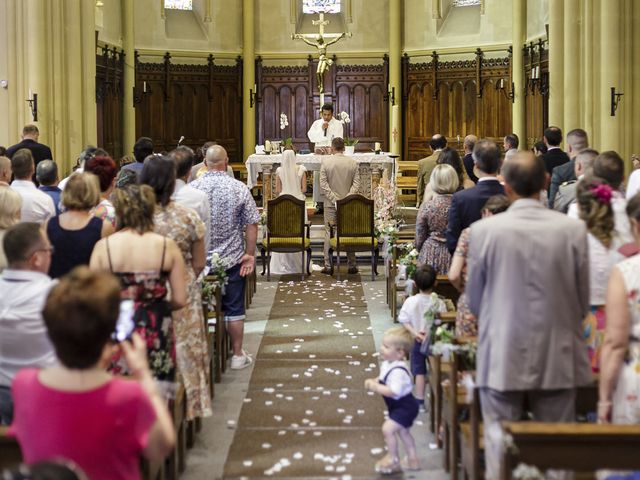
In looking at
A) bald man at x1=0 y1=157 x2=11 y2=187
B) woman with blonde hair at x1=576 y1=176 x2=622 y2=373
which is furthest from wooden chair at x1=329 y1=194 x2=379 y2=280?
woman with blonde hair at x1=576 y1=176 x2=622 y2=373

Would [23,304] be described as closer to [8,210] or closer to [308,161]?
[8,210]

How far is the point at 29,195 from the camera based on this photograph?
770 centimetres

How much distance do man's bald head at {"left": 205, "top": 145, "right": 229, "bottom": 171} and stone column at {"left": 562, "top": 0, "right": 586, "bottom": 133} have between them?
8.08 meters

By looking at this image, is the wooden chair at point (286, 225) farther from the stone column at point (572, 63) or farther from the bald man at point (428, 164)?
the stone column at point (572, 63)

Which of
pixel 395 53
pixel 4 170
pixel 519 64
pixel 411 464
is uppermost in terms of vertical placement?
pixel 395 53

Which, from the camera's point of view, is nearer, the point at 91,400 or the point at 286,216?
the point at 91,400

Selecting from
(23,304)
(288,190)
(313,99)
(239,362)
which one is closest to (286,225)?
(288,190)

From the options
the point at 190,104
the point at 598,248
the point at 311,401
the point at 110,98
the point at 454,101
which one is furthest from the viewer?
the point at 190,104

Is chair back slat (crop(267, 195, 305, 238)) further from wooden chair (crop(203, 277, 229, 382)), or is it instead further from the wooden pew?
the wooden pew

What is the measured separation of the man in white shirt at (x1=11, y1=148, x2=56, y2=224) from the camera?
25.2 feet

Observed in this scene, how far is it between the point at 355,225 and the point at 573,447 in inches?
367

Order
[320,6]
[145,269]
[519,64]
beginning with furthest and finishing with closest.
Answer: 1. [320,6]
2. [519,64]
3. [145,269]

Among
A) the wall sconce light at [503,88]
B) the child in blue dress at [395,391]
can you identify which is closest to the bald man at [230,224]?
the child in blue dress at [395,391]

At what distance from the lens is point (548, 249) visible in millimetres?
Result: 4461
